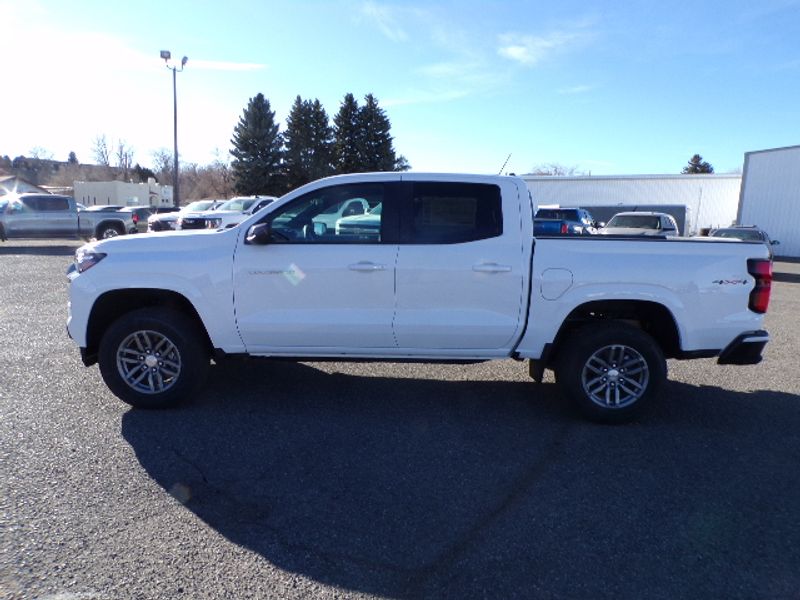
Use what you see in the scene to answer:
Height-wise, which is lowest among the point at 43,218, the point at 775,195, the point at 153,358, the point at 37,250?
the point at 37,250

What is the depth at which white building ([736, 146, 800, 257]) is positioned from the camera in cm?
2491

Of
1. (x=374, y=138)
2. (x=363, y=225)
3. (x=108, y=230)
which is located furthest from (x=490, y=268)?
(x=374, y=138)

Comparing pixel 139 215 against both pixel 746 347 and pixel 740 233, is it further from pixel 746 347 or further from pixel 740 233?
pixel 746 347

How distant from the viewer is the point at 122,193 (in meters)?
57.6

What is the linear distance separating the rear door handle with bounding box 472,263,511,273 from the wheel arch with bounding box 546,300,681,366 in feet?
2.25

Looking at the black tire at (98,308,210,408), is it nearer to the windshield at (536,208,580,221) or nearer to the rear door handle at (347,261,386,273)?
the rear door handle at (347,261,386,273)

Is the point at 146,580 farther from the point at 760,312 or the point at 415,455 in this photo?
the point at 760,312

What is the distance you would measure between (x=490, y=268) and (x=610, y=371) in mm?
1360

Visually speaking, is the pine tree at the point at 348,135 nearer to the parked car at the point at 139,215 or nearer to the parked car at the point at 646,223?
the parked car at the point at 139,215

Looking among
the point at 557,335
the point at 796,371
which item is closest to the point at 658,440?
the point at 557,335

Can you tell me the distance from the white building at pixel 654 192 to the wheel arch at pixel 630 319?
3523 centimetres

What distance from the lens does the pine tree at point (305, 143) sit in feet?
171

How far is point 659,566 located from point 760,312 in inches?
104

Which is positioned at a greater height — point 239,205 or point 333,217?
point 239,205
